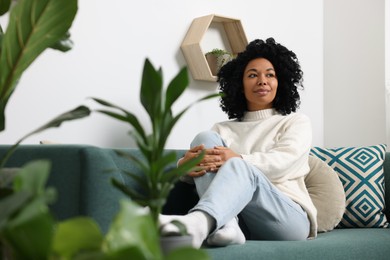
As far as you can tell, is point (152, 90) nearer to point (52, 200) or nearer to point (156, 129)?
point (156, 129)

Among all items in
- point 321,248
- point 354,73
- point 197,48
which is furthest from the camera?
point 354,73

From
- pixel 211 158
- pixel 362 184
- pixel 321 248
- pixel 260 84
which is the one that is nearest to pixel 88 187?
pixel 211 158

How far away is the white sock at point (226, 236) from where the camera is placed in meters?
2.11

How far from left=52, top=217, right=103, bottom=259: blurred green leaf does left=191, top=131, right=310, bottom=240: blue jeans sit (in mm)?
A: 1538

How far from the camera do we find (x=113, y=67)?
3.14 m

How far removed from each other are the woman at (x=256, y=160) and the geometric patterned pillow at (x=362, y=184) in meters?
0.32

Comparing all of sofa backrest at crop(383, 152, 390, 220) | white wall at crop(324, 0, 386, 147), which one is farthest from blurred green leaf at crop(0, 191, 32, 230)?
white wall at crop(324, 0, 386, 147)

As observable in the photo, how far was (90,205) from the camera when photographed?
1.75 m

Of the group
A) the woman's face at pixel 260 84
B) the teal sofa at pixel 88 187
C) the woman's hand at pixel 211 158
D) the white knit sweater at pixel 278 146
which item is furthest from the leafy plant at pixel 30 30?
the woman's face at pixel 260 84

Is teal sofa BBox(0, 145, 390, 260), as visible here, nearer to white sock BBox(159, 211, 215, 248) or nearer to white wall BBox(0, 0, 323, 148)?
white sock BBox(159, 211, 215, 248)

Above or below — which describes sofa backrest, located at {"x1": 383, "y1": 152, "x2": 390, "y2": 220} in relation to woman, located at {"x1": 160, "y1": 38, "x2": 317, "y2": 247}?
below

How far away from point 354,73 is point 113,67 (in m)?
2.15

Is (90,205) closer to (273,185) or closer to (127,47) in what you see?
(273,185)

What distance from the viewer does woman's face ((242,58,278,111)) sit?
9.61ft
